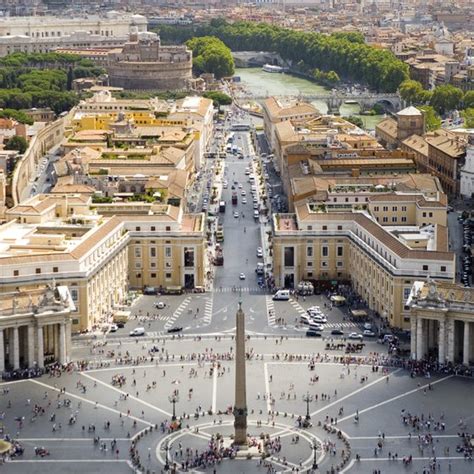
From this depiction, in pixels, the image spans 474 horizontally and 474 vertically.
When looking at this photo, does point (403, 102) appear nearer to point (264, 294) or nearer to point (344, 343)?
point (264, 294)

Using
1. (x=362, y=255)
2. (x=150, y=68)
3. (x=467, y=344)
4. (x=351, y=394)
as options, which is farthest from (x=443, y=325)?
(x=150, y=68)

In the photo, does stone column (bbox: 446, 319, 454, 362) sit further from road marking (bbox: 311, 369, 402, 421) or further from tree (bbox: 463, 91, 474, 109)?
tree (bbox: 463, 91, 474, 109)

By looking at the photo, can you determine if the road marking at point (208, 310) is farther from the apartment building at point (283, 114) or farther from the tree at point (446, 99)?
the tree at point (446, 99)

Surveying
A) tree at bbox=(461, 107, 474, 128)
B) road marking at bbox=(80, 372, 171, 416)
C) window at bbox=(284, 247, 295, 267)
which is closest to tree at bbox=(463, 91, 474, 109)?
tree at bbox=(461, 107, 474, 128)

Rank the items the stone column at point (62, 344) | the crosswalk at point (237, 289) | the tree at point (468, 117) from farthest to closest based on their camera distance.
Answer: the tree at point (468, 117) < the crosswalk at point (237, 289) < the stone column at point (62, 344)

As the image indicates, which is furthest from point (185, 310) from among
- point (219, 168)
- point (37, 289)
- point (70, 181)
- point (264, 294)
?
point (219, 168)

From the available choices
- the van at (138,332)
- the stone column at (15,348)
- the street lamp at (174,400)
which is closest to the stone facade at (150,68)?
Answer: the van at (138,332)
